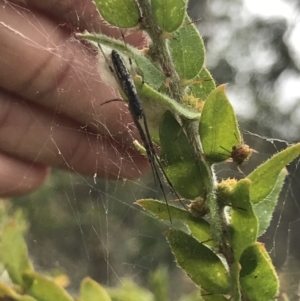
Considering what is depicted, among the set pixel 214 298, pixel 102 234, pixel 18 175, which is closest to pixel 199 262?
pixel 214 298

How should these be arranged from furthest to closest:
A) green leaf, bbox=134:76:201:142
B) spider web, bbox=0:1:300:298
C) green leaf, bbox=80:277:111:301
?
spider web, bbox=0:1:300:298 < green leaf, bbox=80:277:111:301 < green leaf, bbox=134:76:201:142

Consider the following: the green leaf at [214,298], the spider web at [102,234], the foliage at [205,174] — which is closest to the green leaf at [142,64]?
the foliage at [205,174]

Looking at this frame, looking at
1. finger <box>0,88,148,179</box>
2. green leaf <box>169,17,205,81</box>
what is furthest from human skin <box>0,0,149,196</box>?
green leaf <box>169,17,205,81</box>

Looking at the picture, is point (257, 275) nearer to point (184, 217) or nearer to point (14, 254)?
point (184, 217)

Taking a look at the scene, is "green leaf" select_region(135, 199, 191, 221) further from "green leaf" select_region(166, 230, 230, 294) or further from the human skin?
the human skin

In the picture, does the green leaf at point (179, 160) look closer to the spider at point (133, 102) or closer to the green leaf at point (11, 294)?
the spider at point (133, 102)

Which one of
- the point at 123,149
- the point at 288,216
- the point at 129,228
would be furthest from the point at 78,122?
the point at 288,216

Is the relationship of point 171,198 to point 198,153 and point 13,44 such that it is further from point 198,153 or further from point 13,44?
point 13,44
